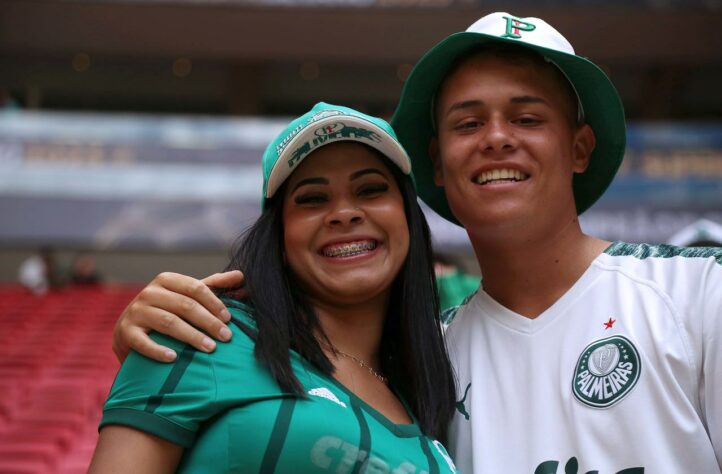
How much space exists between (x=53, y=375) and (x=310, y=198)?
3868mm

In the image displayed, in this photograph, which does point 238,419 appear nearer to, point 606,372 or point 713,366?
point 606,372

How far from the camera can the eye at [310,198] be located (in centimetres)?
166

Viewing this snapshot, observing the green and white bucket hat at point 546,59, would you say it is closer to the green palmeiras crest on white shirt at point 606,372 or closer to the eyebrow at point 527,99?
the eyebrow at point 527,99

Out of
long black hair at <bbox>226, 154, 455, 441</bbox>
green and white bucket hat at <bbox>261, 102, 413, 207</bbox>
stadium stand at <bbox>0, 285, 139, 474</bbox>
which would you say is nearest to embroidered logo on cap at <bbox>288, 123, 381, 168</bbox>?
green and white bucket hat at <bbox>261, 102, 413, 207</bbox>

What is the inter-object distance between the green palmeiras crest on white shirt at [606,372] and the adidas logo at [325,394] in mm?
437

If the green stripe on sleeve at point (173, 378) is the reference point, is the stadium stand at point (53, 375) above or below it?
below

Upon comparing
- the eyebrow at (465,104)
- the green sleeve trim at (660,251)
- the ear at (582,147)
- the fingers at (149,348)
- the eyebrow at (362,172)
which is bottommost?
the fingers at (149,348)

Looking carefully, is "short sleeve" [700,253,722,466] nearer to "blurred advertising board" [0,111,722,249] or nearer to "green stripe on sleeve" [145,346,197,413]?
"green stripe on sleeve" [145,346,197,413]

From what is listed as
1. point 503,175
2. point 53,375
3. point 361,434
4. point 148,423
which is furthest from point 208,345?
point 53,375

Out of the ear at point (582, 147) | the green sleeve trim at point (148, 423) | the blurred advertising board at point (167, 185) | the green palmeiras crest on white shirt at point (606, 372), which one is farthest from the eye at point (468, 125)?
the blurred advertising board at point (167, 185)

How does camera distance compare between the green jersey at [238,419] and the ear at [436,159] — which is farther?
the ear at [436,159]

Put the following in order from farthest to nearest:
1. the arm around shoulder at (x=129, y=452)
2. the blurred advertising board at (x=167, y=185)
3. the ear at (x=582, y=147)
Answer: the blurred advertising board at (x=167, y=185)
the ear at (x=582, y=147)
the arm around shoulder at (x=129, y=452)

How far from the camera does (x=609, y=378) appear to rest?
1.48 meters

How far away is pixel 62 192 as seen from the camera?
929cm
